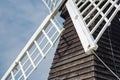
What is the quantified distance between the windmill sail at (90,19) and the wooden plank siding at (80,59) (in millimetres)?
473

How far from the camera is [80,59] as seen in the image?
8.66 meters

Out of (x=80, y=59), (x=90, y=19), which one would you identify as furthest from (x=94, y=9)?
(x=80, y=59)

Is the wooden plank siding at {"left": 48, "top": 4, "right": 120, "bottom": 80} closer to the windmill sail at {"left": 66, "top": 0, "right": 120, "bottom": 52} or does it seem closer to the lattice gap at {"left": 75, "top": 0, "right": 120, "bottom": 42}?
the lattice gap at {"left": 75, "top": 0, "right": 120, "bottom": 42}

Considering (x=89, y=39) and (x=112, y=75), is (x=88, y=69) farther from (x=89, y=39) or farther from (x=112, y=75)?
(x=89, y=39)

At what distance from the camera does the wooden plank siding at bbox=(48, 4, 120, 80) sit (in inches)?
321

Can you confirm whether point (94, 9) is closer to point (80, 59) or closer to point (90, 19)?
point (90, 19)

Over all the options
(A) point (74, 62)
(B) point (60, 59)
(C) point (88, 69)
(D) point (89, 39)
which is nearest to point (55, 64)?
(B) point (60, 59)

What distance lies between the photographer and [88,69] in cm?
816

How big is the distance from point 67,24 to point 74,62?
73.0 inches

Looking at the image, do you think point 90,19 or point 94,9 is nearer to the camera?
point 94,9

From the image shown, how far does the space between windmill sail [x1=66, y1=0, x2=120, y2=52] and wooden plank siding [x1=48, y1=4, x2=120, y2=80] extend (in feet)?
1.55

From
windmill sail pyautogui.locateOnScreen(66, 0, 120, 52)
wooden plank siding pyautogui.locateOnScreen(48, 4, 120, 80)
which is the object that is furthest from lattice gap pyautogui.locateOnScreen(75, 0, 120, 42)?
wooden plank siding pyautogui.locateOnScreen(48, 4, 120, 80)

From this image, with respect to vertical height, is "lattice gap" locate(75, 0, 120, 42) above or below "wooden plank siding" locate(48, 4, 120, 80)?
above

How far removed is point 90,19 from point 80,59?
4.77 feet
